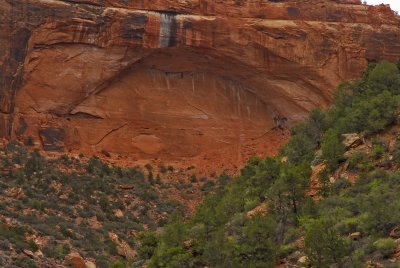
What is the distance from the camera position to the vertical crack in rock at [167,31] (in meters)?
49.5

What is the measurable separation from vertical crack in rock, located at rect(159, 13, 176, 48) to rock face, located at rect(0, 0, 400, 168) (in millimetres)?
55

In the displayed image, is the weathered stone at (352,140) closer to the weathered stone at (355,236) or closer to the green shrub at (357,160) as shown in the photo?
the green shrub at (357,160)

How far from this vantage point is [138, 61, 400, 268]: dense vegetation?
867 inches

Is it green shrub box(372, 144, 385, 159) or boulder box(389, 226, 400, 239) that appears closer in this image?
boulder box(389, 226, 400, 239)

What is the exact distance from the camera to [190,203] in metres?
46.9

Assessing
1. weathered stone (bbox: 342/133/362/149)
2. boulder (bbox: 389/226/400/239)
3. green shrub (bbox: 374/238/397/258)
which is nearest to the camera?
green shrub (bbox: 374/238/397/258)

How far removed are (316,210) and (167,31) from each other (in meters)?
25.3

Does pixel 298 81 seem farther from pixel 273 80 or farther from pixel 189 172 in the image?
pixel 189 172

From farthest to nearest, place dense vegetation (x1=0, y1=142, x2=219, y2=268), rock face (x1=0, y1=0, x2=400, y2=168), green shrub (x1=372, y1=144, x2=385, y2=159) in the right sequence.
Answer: rock face (x1=0, y1=0, x2=400, y2=168)
dense vegetation (x1=0, y1=142, x2=219, y2=268)
green shrub (x1=372, y1=144, x2=385, y2=159)

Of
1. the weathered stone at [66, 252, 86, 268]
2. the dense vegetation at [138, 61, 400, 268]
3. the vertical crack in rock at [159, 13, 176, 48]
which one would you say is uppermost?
the vertical crack in rock at [159, 13, 176, 48]

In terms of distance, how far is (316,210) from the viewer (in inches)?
1029

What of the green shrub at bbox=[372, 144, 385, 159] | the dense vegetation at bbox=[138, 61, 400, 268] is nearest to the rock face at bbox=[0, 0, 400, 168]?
the dense vegetation at bbox=[138, 61, 400, 268]

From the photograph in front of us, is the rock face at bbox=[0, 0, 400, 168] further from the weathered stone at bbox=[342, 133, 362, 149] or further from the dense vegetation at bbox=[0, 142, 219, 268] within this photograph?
the weathered stone at bbox=[342, 133, 362, 149]

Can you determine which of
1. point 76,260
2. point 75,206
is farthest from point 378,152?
point 75,206
